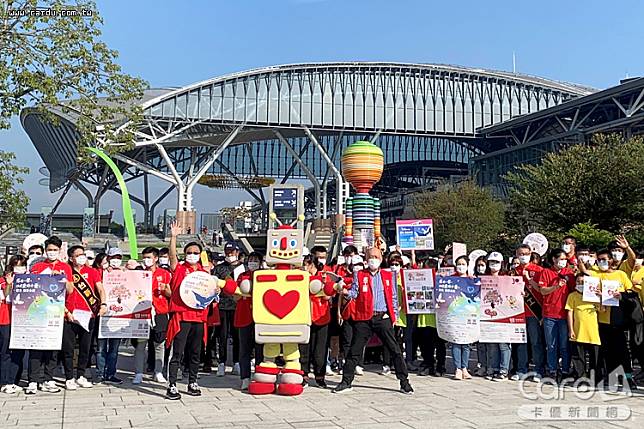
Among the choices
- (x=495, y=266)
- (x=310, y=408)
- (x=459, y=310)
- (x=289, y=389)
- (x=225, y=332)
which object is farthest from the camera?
(x=225, y=332)

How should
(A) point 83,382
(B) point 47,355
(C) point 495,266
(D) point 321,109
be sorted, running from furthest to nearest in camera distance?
(D) point 321,109
(C) point 495,266
(A) point 83,382
(B) point 47,355

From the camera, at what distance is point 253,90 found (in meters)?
59.2

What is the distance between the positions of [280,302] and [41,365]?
10.3ft

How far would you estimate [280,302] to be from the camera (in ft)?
26.5

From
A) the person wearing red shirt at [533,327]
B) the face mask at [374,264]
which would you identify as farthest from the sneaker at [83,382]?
the person wearing red shirt at [533,327]

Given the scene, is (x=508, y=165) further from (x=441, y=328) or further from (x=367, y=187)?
(x=441, y=328)

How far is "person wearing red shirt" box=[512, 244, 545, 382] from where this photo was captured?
9.18 meters

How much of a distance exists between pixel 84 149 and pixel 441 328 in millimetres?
7669

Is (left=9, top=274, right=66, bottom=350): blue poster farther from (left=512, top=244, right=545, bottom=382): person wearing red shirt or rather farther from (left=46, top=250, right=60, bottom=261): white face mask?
(left=512, top=244, right=545, bottom=382): person wearing red shirt

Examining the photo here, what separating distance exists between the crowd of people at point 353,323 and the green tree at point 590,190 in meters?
11.3

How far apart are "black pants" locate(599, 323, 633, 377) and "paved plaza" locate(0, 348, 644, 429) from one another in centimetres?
79

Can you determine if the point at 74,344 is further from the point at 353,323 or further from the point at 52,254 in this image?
the point at 353,323

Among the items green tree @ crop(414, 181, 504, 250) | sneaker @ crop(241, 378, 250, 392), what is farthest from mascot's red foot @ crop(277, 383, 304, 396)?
green tree @ crop(414, 181, 504, 250)

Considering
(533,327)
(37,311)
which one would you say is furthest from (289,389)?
(533,327)
